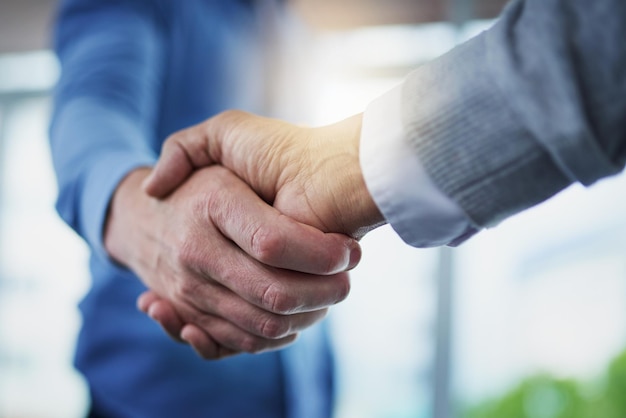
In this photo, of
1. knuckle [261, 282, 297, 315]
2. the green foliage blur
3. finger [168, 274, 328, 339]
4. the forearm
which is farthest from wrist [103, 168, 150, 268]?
the green foliage blur

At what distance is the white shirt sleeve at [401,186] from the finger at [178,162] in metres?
0.23

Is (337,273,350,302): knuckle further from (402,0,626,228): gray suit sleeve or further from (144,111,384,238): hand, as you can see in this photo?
(402,0,626,228): gray suit sleeve

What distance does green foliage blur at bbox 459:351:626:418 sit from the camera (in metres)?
3.28

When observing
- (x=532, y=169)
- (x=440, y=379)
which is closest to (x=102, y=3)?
(x=532, y=169)

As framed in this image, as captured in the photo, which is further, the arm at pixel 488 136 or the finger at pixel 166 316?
the finger at pixel 166 316

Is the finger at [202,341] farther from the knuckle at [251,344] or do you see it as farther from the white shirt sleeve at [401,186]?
the white shirt sleeve at [401,186]

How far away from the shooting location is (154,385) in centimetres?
101

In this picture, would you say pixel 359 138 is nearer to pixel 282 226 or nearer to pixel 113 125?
pixel 282 226

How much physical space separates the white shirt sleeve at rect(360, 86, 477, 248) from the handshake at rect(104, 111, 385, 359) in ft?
0.08

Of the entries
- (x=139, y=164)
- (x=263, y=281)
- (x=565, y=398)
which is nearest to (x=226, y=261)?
(x=263, y=281)

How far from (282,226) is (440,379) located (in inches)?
96.6

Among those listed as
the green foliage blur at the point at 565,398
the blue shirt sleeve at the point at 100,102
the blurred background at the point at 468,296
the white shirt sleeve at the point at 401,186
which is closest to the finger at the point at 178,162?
the blue shirt sleeve at the point at 100,102

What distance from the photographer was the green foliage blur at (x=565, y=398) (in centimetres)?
328

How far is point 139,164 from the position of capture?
2.82 feet
